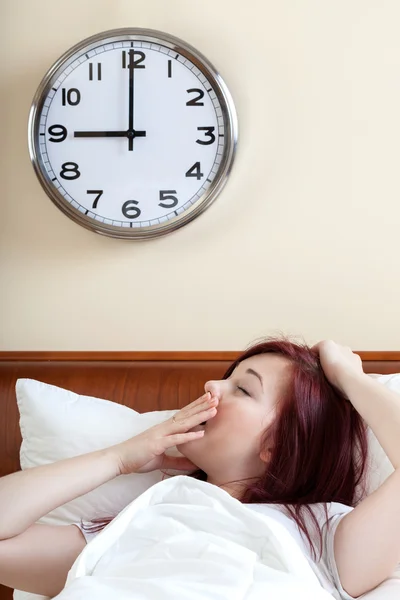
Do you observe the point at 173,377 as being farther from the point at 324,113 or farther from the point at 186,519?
the point at 324,113

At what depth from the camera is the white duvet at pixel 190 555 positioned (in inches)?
42.6

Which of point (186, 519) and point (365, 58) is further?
point (365, 58)

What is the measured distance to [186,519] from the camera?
1.27 meters

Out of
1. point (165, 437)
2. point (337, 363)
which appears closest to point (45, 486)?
point (165, 437)

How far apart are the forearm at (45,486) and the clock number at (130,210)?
29.2 inches

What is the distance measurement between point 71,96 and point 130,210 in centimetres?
34

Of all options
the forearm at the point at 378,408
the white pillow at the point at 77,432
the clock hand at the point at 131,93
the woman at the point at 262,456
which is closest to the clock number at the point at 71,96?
the clock hand at the point at 131,93

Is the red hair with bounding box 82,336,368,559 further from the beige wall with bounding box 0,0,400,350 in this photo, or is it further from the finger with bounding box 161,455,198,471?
the beige wall with bounding box 0,0,400,350

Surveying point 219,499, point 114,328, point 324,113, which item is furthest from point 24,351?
point 324,113

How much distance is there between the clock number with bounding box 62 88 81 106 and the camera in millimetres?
1959

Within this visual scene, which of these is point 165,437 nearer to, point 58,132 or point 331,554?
point 331,554

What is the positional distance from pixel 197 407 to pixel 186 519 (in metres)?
0.21

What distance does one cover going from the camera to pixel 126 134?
1.95m

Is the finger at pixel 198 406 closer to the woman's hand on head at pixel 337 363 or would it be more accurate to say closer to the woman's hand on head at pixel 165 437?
the woman's hand on head at pixel 165 437
